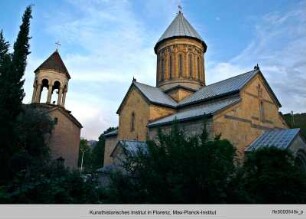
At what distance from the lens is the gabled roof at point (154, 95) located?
1633 cm

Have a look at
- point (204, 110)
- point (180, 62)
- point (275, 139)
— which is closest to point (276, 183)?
point (275, 139)

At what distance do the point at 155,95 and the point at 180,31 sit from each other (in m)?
5.83

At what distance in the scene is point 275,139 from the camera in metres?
12.7

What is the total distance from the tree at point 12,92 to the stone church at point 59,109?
8.62m

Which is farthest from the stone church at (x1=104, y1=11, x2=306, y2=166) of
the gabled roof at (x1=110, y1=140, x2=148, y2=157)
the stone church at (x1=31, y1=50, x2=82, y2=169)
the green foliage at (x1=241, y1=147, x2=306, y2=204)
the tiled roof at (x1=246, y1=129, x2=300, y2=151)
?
the green foliage at (x1=241, y1=147, x2=306, y2=204)

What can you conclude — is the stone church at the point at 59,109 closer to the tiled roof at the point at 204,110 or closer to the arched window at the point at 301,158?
the tiled roof at the point at 204,110

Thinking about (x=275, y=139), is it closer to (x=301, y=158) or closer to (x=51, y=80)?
(x=301, y=158)

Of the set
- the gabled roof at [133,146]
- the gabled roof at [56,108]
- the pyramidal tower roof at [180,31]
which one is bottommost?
the gabled roof at [133,146]

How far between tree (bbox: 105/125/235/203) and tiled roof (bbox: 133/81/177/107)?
11.3m

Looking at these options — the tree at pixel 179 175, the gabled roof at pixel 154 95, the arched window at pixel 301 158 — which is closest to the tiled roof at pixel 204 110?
the gabled roof at pixel 154 95

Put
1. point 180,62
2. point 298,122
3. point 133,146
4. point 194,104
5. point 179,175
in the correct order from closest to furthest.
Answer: point 179,175, point 133,146, point 194,104, point 180,62, point 298,122

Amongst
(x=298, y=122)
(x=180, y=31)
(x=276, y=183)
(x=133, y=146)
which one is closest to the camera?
(x=276, y=183)
